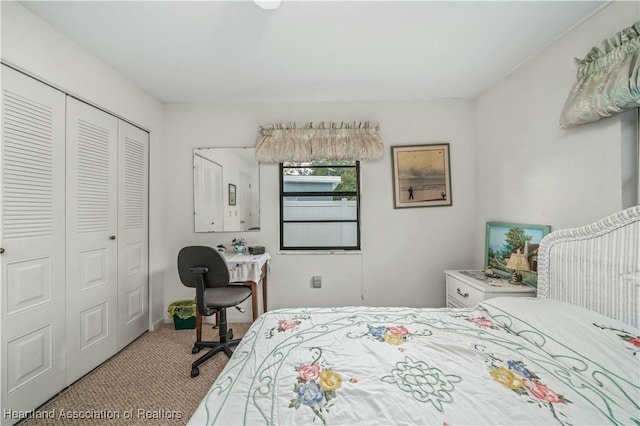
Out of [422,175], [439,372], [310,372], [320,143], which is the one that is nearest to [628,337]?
[439,372]

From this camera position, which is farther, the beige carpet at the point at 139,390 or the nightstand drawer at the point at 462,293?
the nightstand drawer at the point at 462,293

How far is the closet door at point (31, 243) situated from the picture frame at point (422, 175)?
2931 millimetres

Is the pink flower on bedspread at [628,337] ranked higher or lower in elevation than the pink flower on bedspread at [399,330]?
higher

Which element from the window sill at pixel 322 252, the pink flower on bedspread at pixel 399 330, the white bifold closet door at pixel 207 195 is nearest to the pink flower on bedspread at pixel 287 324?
the pink flower on bedspread at pixel 399 330

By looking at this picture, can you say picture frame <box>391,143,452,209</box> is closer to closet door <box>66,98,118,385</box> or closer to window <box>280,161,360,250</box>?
window <box>280,161,360,250</box>

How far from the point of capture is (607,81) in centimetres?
144

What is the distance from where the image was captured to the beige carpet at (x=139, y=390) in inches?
60.9

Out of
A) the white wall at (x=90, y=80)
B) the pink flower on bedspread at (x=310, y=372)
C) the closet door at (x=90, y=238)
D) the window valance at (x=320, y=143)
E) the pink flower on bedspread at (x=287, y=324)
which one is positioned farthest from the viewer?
the window valance at (x=320, y=143)

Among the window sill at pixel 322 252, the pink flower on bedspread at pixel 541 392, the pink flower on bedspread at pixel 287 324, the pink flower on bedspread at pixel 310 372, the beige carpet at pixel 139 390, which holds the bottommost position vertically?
the beige carpet at pixel 139 390

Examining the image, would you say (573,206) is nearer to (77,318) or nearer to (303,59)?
(303,59)

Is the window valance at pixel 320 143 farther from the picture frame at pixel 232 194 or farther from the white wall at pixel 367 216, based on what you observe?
the picture frame at pixel 232 194

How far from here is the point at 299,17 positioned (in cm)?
162

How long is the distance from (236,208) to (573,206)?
117 inches

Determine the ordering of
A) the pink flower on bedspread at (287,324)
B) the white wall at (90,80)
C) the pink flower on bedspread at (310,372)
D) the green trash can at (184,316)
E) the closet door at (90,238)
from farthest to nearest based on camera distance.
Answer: the green trash can at (184,316)
the closet door at (90,238)
the white wall at (90,80)
the pink flower on bedspread at (287,324)
the pink flower on bedspread at (310,372)
